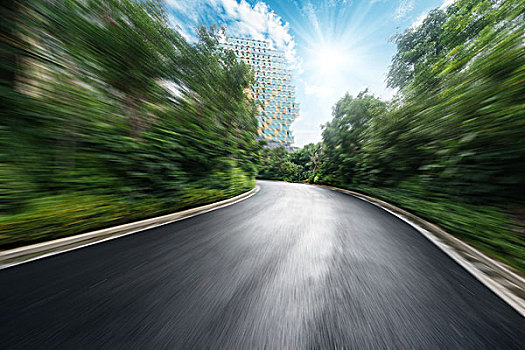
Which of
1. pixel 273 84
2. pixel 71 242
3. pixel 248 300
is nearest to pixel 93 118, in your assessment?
pixel 71 242

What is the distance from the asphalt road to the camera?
1.02 meters

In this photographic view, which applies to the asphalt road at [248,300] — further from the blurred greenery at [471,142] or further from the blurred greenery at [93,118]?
the blurred greenery at [471,142]

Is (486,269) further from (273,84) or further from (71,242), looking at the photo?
(273,84)

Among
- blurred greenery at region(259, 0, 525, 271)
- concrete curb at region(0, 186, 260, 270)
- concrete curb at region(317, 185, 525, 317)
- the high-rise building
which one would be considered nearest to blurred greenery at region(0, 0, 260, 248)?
concrete curb at region(0, 186, 260, 270)

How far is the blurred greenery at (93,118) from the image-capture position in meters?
1.77

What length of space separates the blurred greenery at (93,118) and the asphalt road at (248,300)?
26.2 inches

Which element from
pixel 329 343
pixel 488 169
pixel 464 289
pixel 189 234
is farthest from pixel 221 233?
pixel 488 169

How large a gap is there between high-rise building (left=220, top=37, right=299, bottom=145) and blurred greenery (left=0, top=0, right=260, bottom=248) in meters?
32.8

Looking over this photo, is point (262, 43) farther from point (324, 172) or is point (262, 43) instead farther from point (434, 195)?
point (434, 195)

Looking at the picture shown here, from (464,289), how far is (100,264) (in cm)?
383

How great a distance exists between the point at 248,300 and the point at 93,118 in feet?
10.7

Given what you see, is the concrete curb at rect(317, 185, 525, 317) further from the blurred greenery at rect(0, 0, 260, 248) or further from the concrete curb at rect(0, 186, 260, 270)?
the blurred greenery at rect(0, 0, 260, 248)

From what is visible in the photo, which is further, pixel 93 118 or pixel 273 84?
pixel 273 84

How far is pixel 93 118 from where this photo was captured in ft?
7.38
